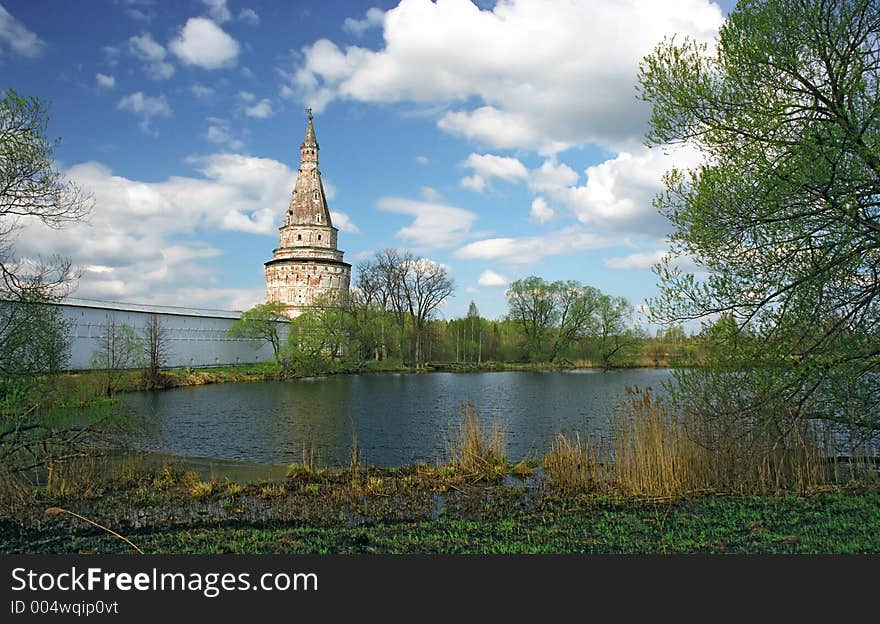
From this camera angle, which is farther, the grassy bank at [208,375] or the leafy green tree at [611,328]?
the leafy green tree at [611,328]

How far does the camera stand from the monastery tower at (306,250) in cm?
5881

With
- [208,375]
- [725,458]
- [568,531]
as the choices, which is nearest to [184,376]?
[208,375]

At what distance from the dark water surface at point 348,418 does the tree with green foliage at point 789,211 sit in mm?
6685

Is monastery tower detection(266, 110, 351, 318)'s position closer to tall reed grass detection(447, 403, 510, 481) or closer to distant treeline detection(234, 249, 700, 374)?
distant treeline detection(234, 249, 700, 374)

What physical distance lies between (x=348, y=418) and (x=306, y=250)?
40103 mm

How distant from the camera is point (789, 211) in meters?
7.84

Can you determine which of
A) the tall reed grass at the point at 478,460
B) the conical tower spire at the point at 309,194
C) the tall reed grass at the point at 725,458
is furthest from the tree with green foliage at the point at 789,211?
the conical tower spire at the point at 309,194

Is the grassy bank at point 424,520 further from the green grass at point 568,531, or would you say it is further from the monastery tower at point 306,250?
the monastery tower at point 306,250

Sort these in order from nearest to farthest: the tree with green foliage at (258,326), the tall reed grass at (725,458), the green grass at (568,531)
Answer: the green grass at (568,531), the tall reed grass at (725,458), the tree with green foliage at (258,326)

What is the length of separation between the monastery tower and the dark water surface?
24.6 metres

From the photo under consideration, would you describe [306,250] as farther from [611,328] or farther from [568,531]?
[568,531]

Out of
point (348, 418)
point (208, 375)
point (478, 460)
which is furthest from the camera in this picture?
point (208, 375)

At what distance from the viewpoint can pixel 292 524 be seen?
7.64 metres

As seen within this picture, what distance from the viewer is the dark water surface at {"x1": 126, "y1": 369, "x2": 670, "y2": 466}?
15.1m
